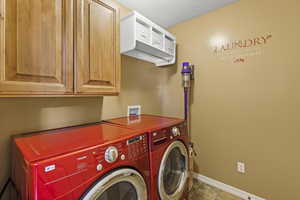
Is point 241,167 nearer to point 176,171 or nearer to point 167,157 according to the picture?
point 176,171

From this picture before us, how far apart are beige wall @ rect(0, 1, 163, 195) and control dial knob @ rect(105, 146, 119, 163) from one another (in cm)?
74

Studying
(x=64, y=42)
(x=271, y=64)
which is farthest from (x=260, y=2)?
(x=64, y=42)

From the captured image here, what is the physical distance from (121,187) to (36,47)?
3.42 ft

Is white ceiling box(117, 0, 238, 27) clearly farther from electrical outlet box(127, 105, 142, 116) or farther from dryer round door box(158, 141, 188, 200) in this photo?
dryer round door box(158, 141, 188, 200)

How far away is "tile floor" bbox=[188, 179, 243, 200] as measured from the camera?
1.72 meters

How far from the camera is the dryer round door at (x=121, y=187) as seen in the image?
745mm

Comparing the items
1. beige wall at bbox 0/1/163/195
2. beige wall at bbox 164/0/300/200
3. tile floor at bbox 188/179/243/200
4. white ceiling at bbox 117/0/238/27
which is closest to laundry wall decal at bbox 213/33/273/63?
beige wall at bbox 164/0/300/200

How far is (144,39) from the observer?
161 centimetres

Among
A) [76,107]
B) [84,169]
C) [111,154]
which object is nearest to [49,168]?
[84,169]

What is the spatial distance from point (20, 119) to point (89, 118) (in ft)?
1.79

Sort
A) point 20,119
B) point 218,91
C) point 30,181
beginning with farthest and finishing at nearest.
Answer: point 218,91 < point 20,119 < point 30,181

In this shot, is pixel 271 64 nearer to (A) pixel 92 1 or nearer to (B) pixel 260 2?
(B) pixel 260 2

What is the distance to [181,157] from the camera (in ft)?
4.91

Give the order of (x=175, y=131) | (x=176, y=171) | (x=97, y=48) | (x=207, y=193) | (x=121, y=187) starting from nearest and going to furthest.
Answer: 1. (x=121, y=187)
2. (x=97, y=48)
3. (x=175, y=131)
4. (x=176, y=171)
5. (x=207, y=193)
